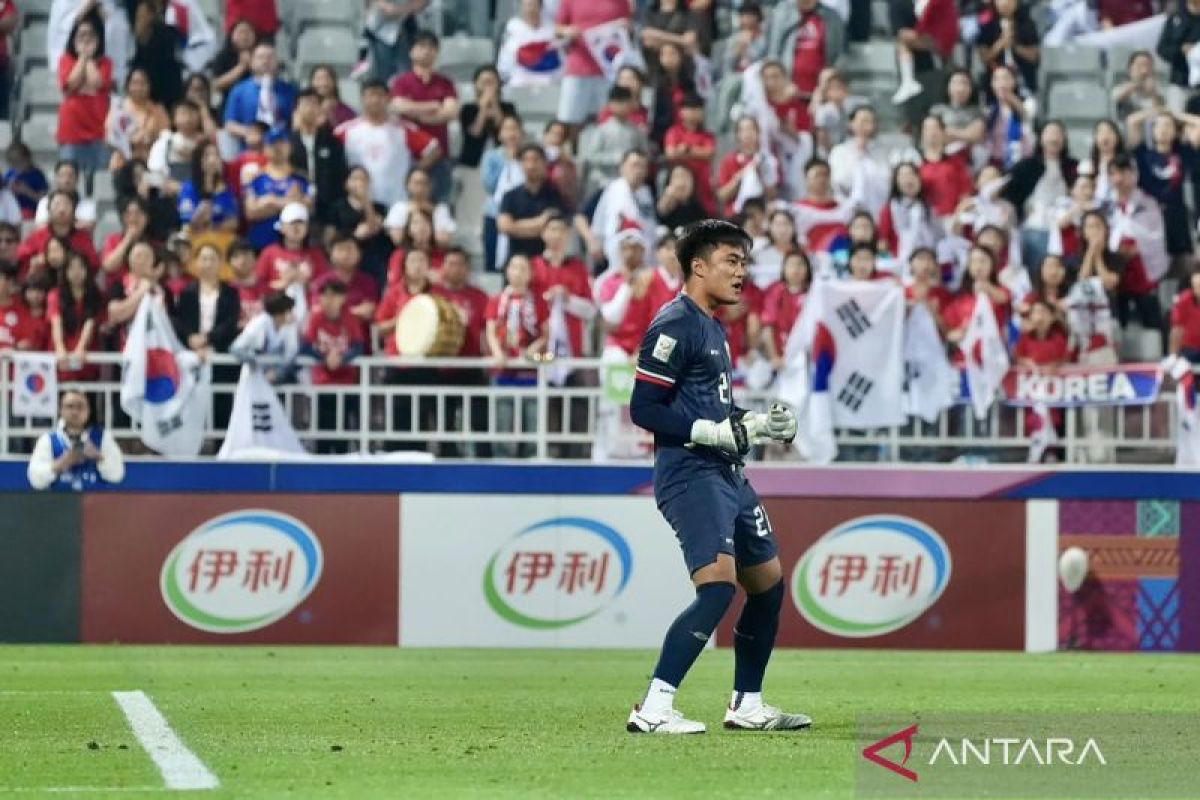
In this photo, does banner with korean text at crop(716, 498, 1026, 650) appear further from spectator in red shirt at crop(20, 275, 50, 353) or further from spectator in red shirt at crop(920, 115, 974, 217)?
spectator in red shirt at crop(20, 275, 50, 353)

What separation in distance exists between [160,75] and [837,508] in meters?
7.10

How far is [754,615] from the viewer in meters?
10.3

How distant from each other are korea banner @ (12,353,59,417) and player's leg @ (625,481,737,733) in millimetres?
8086

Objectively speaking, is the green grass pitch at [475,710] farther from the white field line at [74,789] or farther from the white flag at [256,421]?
the white flag at [256,421]

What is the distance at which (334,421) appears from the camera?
694 inches

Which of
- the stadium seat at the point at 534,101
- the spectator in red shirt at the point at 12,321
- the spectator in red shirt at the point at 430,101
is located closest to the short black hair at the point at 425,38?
the spectator in red shirt at the point at 430,101

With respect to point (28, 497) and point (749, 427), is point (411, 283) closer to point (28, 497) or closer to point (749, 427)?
point (28, 497)

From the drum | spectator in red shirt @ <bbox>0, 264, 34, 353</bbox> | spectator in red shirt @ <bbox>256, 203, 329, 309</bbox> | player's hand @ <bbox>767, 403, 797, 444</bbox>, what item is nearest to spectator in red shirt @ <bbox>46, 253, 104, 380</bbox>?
spectator in red shirt @ <bbox>0, 264, 34, 353</bbox>

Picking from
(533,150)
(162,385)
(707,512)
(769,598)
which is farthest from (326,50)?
(707,512)

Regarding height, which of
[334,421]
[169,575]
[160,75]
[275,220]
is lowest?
[169,575]

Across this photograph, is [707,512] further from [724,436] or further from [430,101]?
[430,101]

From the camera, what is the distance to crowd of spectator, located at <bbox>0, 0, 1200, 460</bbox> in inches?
699

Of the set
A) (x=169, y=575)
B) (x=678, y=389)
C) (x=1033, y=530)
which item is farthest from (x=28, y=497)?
(x=678, y=389)

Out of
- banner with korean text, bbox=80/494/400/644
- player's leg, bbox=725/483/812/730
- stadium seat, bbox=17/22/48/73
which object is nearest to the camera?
player's leg, bbox=725/483/812/730
